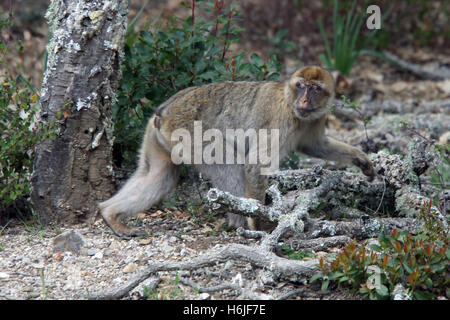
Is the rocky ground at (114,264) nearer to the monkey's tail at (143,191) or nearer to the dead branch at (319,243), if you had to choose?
the monkey's tail at (143,191)

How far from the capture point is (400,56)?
1012 centimetres

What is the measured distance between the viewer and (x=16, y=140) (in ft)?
15.8

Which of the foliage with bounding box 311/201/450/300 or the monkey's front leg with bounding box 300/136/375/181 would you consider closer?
the foliage with bounding box 311/201/450/300

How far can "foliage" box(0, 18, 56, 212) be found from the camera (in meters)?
4.78

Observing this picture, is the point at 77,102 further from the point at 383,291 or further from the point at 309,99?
the point at 383,291

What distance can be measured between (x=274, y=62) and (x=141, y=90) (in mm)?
1367

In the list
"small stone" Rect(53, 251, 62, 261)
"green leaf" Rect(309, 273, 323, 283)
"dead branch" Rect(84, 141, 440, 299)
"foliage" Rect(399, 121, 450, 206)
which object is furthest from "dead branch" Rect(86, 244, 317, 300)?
"foliage" Rect(399, 121, 450, 206)

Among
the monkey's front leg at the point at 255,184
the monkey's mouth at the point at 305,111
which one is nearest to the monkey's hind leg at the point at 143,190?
the monkey's front leg at the point at 255,184

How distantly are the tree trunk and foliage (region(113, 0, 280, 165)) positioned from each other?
2.02 ft

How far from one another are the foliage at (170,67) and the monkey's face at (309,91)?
816mm

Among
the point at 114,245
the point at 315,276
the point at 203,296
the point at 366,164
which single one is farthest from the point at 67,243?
the point at 366,164

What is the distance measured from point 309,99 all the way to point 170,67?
1576mm

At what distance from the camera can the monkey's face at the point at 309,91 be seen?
4.97 m

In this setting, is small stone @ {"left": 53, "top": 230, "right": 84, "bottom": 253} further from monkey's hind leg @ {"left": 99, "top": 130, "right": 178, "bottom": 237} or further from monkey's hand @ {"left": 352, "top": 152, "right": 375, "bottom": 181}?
monkey's hand @ {"left": 352, "top": 152, "right": 375, "bottom": 181}
